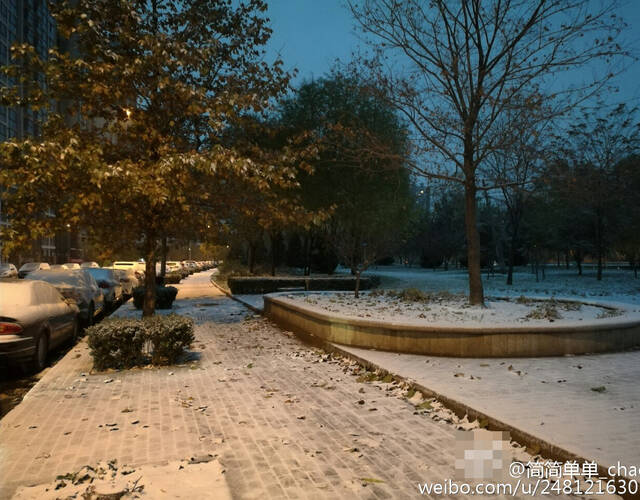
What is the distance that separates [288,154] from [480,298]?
5201 millimetres

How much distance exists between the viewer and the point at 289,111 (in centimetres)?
2712

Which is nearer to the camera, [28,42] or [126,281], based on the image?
[126,281]

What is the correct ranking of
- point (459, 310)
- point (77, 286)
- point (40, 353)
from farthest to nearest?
1. point (77, 286)
2. point (459, 310)
3. point (40, 353)

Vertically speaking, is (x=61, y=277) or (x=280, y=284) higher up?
(x=61, y=277)

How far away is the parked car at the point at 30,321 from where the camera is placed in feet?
25.4

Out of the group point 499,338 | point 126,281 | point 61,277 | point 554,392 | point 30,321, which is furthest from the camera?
point 126,281

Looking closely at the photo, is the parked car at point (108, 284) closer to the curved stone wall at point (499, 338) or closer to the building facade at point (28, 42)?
the curved stone wall at point (499, 338)

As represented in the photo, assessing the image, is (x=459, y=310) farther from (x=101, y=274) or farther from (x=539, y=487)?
(x=101, y=274)

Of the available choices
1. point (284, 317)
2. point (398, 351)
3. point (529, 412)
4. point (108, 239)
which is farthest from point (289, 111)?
point (529, 412)

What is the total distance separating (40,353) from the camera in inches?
335

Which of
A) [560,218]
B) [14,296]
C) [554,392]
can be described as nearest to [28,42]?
[560,218]

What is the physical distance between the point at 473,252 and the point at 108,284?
12916 millimetres

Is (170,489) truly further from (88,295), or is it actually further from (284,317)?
(88,295)

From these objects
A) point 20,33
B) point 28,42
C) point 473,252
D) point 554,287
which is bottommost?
point 554,287
